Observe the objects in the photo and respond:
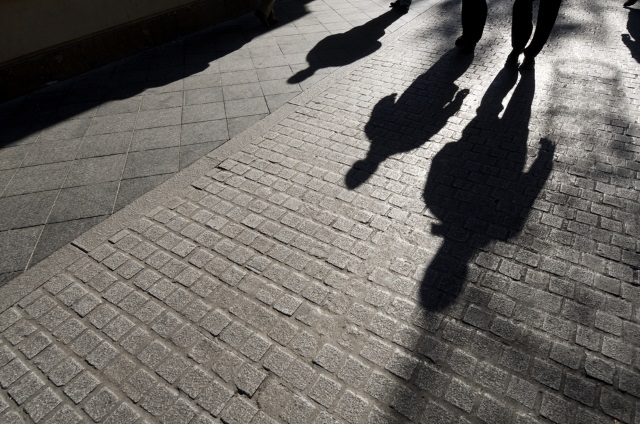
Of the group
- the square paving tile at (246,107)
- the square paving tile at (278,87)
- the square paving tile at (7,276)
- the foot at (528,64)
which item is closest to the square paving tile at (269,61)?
the square paving tile at (278,87)

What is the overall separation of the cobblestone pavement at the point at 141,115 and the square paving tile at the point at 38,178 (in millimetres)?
12

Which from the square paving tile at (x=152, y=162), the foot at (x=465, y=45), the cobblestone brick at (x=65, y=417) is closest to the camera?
the cobblestone brick at (x=65, y=417)

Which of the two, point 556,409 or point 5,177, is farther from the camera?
point 5,177

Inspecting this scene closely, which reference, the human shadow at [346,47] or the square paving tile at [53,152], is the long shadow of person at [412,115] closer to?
the human shadow at [346,47]

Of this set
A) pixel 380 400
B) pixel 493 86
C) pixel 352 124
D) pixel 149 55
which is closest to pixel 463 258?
pixel 380 400

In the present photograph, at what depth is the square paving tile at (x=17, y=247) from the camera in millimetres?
3455

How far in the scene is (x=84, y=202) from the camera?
→ 4121 mm

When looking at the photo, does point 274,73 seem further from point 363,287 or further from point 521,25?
point 363,287

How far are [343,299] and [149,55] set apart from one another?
22.1ft

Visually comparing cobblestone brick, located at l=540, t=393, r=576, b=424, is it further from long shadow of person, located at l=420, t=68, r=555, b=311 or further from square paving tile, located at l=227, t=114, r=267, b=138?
square paving tile, located at l=227, t=114, r=267, b=138

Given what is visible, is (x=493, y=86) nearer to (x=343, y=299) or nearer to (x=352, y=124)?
(x=352, y=124)

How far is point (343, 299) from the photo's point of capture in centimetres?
299

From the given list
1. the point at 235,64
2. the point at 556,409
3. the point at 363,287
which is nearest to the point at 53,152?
the point at 235,64

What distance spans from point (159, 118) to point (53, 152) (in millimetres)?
1370
